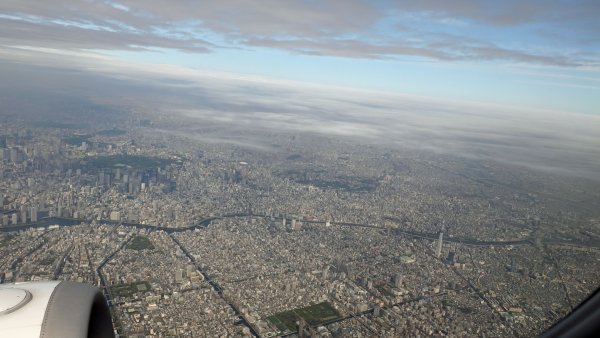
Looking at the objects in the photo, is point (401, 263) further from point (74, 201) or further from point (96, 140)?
point (96, 140)

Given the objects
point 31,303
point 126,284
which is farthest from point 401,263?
point 31,303

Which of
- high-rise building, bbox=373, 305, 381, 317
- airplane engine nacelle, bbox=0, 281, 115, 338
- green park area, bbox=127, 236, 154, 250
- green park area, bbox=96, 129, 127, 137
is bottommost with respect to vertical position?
green park area, bbox=127, 236, 154, 250

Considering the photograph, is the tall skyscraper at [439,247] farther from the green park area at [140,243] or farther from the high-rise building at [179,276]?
the green park area at [140,243]

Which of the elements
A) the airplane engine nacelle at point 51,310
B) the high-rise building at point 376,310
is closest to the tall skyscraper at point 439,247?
the high-rise building at point 376,310

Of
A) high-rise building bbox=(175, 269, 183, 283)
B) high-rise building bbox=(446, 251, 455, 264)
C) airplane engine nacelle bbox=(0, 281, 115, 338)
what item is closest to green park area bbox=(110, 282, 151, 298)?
high-rise building bbox=(175, 269, 183, 283)

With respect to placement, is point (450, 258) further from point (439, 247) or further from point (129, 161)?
point (129, 161)

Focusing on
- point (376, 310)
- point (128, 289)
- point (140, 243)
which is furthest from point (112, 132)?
point (376, 310)

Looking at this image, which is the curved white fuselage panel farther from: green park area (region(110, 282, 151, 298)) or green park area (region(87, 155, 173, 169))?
green park area (region(87, 155, 173, 169))
